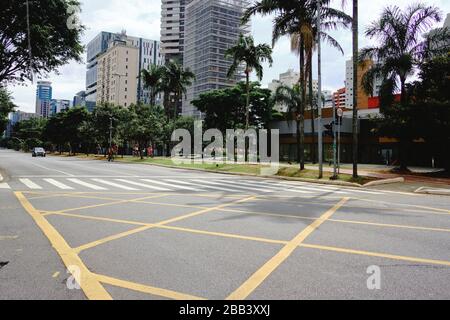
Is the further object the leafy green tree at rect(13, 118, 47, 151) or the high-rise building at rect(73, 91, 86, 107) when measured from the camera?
the high-rise building at rect(73, 91, 86, 107)

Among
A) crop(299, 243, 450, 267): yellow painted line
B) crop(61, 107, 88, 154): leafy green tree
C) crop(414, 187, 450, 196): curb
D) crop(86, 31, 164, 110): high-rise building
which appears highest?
crop(86, 31, 164, 110): high-rise building

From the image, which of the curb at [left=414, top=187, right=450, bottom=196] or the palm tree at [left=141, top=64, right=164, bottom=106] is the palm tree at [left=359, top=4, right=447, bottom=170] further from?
the palm tree at [left=141, top=64, right=164, bottom=106]

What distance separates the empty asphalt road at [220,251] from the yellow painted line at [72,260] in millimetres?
15

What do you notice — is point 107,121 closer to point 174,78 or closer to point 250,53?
point 174,78

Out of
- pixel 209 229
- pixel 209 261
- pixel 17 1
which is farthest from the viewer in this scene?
pixel 17 1

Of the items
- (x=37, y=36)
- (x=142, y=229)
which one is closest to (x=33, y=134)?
(x=37, y=36)

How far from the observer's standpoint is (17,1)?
64.3 feet

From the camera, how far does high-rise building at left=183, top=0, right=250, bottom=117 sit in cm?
13512

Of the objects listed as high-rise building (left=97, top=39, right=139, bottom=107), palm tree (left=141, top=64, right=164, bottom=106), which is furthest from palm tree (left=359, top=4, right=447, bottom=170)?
high-rise building (left=97, top=39, right=139, bottom=107)

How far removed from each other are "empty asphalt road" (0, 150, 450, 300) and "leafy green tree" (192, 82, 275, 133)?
40.2m

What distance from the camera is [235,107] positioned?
51469 millimetres

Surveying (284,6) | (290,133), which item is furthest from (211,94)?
(284,6)
